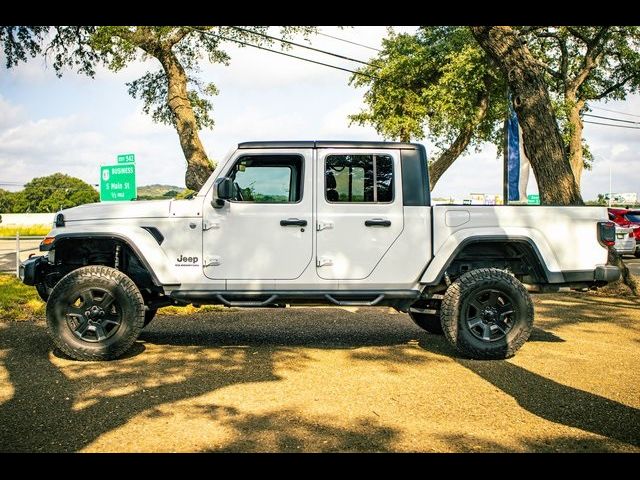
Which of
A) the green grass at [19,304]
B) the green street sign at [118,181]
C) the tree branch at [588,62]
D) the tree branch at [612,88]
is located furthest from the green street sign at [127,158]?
the tree branch at [612,88]

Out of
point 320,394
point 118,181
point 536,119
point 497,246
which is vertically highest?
point 536,119

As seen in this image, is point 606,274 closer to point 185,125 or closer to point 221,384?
point 221,384

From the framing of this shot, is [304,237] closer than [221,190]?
No

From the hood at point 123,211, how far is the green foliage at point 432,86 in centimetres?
1992

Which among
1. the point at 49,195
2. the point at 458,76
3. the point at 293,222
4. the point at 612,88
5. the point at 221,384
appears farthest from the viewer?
the point at 49,195

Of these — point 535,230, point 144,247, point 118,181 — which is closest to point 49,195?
point 118,181

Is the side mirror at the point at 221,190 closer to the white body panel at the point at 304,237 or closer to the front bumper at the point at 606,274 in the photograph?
the white body panel at the point at 304,237

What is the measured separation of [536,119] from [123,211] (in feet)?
26.6

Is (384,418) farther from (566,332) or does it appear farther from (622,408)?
(566,332)

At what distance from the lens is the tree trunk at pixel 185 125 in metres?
18.9

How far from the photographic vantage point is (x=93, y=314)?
20.5 ft

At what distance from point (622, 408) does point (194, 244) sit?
13.4 ft

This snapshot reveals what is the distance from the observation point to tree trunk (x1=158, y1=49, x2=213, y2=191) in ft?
62.1
